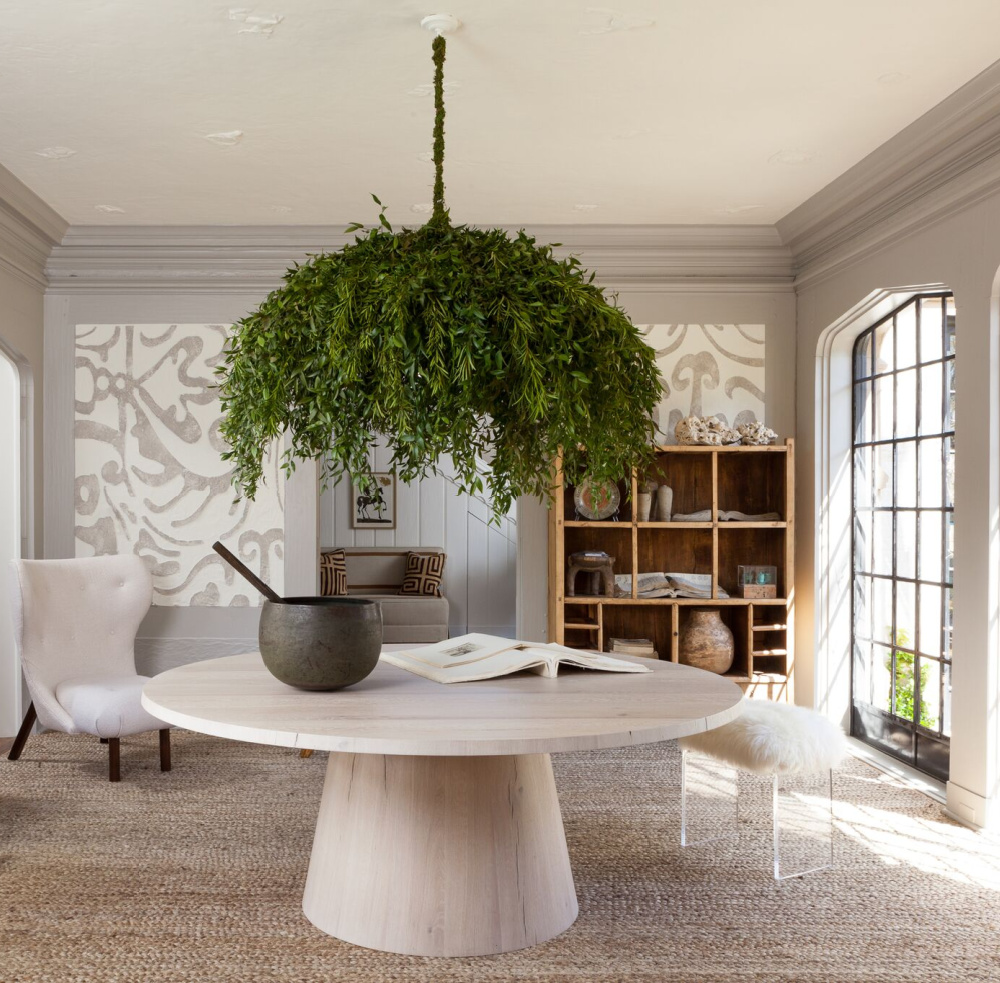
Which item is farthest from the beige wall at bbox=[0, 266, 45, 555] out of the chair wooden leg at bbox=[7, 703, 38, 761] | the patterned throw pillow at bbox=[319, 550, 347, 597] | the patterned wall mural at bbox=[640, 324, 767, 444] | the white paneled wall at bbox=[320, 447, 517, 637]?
the white paneled wall at bbox=[320, 447, 517, 637]

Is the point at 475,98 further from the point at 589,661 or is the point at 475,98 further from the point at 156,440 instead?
the point at 156,440

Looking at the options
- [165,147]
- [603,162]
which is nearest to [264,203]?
[165,147]

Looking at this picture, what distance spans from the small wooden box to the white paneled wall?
12.0ft

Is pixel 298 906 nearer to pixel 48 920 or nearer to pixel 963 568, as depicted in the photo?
pixel 48 920

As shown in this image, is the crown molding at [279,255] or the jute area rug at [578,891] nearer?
the jute area rug at [578,891]

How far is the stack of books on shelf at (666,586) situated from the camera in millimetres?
4664

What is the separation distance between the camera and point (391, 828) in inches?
88.5

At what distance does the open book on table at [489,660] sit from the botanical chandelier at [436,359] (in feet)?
1.76

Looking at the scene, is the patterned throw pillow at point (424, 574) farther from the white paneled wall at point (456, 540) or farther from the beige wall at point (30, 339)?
the beige wall at point (30, 339)

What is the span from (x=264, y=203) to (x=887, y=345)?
2910 millimetres

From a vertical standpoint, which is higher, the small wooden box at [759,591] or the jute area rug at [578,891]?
the small wooden box at [759,591]

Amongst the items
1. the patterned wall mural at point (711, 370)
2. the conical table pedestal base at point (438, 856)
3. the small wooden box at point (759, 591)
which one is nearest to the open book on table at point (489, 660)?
the conical table pedestal base at point (438, 856)

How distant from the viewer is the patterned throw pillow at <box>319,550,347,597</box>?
736 centimetres

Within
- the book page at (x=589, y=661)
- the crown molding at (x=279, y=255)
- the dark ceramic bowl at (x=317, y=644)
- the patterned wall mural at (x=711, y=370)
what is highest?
the crown molding at (x=279, y=255)
